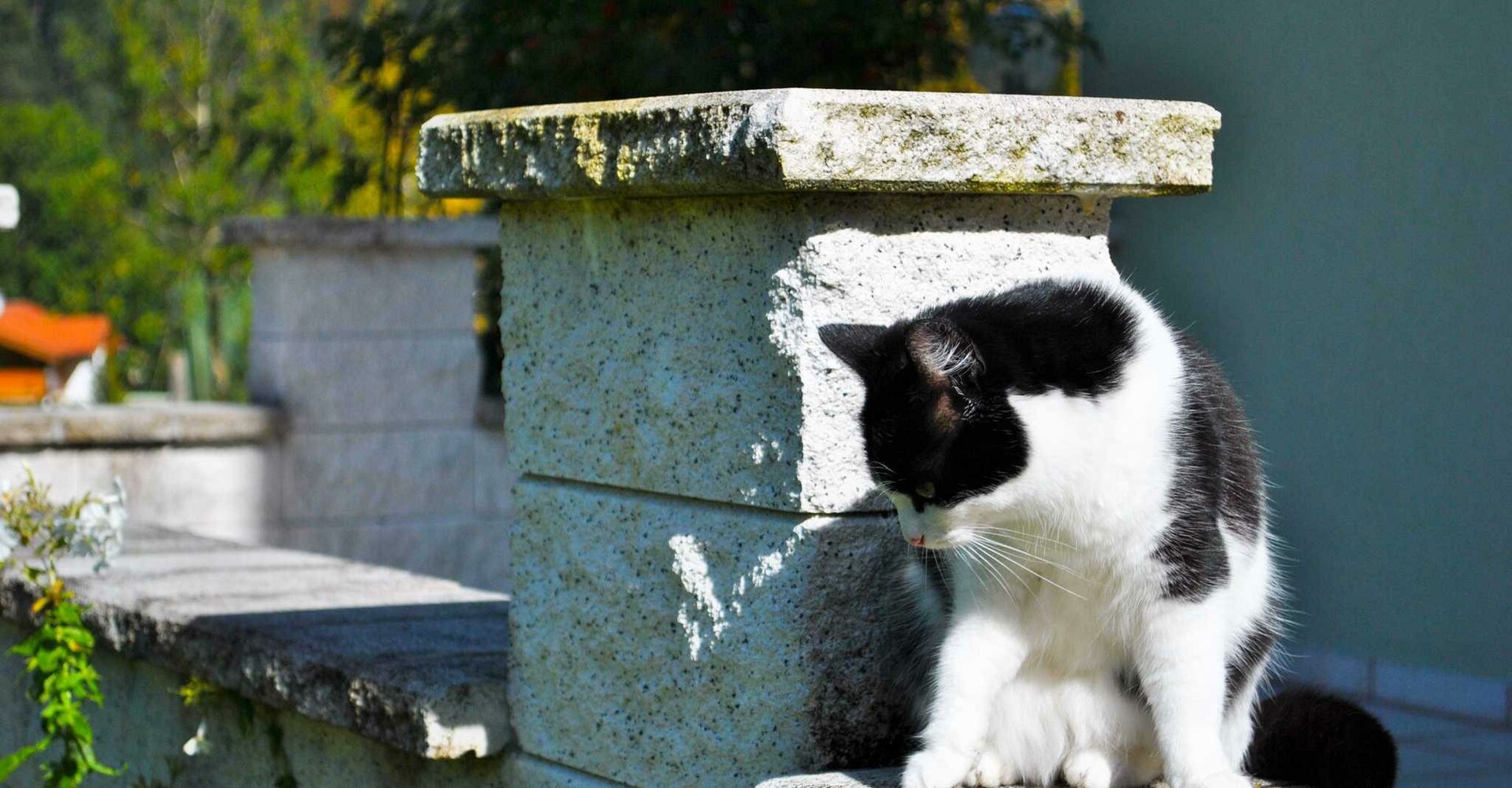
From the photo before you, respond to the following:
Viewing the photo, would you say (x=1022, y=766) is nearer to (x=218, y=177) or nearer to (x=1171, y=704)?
(x=1171, y=704)

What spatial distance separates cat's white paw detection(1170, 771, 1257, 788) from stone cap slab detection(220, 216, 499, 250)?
458 centimetres

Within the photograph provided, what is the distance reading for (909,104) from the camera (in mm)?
1850

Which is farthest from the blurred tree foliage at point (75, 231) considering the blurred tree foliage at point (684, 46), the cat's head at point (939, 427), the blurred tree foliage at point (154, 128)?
the cat's head at point (939, 427)

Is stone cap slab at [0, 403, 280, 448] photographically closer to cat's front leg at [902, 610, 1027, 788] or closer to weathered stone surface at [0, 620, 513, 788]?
weathered stone surface at [0, 620, 513, 788]

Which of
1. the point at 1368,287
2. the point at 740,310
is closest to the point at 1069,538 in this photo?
the point at 740,310

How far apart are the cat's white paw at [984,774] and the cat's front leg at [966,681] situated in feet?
0.09

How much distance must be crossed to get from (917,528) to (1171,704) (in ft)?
1.14

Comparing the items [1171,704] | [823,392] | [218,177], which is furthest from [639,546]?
[218,177]

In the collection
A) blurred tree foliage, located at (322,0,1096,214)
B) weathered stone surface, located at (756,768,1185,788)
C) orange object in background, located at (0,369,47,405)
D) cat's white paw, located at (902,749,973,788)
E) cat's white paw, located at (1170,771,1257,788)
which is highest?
blurred tree foliage, located at (322,0,1096,214)

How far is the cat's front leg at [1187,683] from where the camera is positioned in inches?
69.9

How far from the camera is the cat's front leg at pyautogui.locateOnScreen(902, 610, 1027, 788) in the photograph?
1852mm

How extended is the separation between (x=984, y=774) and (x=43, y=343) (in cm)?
1904

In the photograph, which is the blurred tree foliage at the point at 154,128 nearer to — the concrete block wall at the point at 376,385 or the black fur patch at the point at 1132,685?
the concrete block wall at the point at 376,385

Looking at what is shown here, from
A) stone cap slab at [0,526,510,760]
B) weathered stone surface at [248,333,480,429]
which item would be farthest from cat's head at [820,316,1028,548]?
weathered stone surface at [248,333,480,429]
